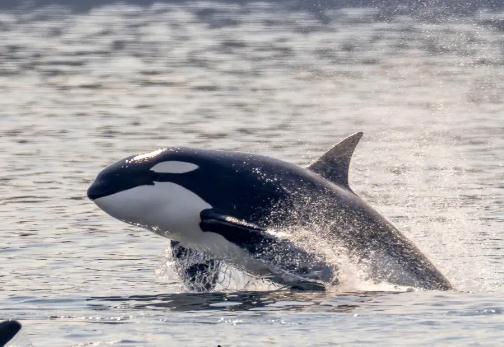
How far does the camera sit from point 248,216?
→ 16.0 m

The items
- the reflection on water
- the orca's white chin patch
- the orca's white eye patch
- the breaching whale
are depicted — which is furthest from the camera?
the orca's white eye patch

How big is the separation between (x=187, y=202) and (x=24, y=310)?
204 centimetres

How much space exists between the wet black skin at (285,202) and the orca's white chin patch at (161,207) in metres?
0.07

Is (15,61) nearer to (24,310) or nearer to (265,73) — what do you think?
(265,73)

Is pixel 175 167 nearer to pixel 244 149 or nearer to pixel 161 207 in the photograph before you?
pixel 161 207

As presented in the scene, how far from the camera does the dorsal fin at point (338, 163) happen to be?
16.6 metres

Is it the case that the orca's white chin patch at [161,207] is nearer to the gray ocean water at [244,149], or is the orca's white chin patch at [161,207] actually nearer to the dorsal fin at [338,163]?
the gray ocean water at [244,149]

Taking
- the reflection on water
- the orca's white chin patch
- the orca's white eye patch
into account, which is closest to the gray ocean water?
the reflection on water

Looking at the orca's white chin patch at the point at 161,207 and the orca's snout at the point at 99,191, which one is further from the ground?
the orca's snout at the point at 99,191

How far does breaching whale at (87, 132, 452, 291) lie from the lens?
1585 centimetres

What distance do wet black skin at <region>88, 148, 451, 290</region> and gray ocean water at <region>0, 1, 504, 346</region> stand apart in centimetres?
45

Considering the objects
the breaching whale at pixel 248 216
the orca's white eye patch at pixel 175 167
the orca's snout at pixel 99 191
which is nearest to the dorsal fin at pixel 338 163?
the breaching whale at pixel 248 216

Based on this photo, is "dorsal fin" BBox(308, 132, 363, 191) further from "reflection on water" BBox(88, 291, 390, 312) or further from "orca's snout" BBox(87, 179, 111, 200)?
"orca's snout" BBox(87, 179, 111, 200)

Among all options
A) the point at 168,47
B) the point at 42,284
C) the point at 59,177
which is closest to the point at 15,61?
the point at 168,47
